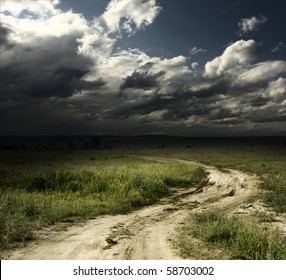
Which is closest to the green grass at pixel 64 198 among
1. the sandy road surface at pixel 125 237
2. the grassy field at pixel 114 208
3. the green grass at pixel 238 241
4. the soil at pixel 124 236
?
the grassy field at pixel 114 208

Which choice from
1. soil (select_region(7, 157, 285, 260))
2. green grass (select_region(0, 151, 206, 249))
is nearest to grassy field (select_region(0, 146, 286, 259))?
green grass (select_region(0, 151, 206, 249))

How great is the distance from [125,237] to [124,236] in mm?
131

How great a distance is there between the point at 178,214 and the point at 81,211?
4.08m

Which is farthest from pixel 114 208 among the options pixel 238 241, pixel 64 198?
pixel 238 241

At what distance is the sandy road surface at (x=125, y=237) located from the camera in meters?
9.30

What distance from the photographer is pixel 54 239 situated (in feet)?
35.7

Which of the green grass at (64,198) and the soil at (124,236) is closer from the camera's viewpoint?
the soil at (124,236)

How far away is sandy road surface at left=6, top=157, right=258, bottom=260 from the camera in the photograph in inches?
366

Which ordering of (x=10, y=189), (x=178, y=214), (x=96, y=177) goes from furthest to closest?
(x=96, y=177)
(x=10, y=189)
(x=178, y=214)

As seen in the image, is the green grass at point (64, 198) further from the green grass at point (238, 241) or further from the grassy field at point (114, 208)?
the green grass at point (238, 241)

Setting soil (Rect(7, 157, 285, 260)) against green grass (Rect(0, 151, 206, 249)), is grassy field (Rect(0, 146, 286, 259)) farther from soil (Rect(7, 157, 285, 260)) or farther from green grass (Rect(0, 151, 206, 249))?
soil (Rect(7, 157, 285, 260))

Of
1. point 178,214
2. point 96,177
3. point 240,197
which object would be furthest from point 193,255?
point 96,177
